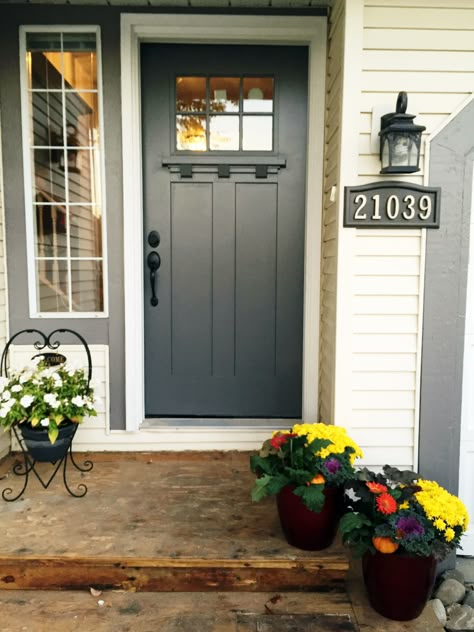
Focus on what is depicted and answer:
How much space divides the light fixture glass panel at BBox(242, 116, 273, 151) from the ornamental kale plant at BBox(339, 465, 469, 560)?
75.1 inches

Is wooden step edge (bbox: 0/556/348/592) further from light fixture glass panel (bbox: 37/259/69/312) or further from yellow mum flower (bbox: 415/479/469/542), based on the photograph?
light fixture glass panel (bbox: 37/259/69/312)

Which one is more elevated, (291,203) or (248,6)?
(248,6)

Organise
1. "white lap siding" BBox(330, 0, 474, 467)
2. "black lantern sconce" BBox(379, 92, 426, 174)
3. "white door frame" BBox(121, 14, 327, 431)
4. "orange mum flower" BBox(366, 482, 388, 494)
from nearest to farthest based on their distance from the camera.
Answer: "orange mum flower" BBox(366, 482, 388, 494) → "black lantern sconce" BBox(379, 92, 426, 174) → "white lap siding" BBox(330, 0, 474, 467) → "white door frame" BBox(121, 14, 327, 431)

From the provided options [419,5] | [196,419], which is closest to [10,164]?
[196,419]

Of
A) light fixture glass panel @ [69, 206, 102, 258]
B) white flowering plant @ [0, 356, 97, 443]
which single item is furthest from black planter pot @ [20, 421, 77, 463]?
light fixture glass panel @ [69, 206, 102, 258]

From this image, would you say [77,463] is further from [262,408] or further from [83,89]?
[83,89]

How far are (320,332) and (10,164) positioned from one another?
1963mm

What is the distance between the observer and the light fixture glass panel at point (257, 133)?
294 centimetres

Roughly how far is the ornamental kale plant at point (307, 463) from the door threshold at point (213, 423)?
791mm

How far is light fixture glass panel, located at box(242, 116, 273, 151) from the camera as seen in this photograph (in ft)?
9.66

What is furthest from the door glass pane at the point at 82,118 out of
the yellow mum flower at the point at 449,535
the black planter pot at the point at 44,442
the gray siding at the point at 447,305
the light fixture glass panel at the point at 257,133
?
the yellow mum flower at the point at 449,535

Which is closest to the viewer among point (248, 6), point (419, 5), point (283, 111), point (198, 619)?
point (198, 619)

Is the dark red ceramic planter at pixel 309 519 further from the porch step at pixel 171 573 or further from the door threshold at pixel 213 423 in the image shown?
the door threshold at pixel 213 423

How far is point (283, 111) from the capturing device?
2.93 meters
